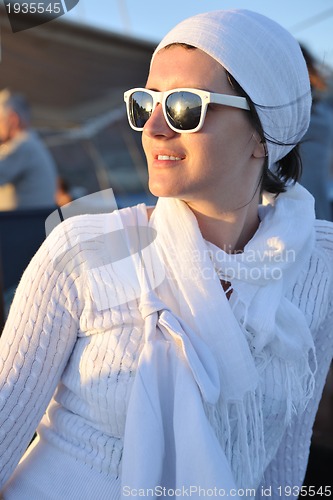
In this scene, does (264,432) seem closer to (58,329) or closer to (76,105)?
(58,329)

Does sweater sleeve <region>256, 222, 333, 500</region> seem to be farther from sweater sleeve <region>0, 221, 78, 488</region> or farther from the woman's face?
sweater sleeve <region>0, 221, 78, 488</region>

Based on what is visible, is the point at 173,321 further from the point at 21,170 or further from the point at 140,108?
the point at 21,170

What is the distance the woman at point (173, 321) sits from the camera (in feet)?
4.26

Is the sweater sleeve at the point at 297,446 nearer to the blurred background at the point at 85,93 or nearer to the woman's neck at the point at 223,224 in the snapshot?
the woman's neck at the point at 223,224

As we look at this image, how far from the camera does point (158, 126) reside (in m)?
1.38

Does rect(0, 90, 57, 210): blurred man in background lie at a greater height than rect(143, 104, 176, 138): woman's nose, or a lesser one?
lesser

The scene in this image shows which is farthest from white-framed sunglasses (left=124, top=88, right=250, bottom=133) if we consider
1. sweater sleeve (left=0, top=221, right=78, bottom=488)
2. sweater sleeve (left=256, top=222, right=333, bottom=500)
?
sweater sleeve (left=256, top=222, right=333, bottom=500)

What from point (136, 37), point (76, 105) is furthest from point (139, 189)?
point (136, 37)

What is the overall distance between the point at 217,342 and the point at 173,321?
0.14m

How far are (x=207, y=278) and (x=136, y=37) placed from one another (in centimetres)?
408

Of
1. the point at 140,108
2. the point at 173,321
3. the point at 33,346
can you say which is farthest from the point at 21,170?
the point at 173,321

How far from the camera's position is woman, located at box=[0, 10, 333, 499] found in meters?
1.30

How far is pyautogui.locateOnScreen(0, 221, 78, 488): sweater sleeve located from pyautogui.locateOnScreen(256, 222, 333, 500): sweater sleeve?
78 cm

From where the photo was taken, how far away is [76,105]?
8.32m
